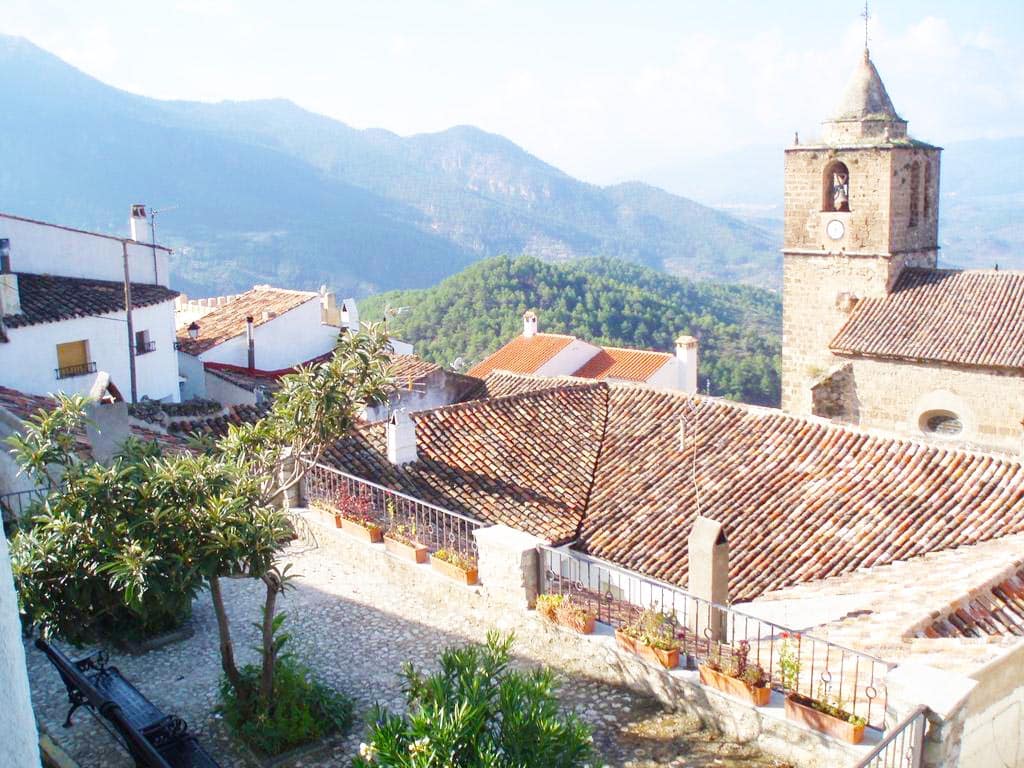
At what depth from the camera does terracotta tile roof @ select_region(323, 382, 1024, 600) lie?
475 inches

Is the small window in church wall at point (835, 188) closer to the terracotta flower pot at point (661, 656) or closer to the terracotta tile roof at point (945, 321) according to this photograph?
the terracotta tile roof at point (945, 321)

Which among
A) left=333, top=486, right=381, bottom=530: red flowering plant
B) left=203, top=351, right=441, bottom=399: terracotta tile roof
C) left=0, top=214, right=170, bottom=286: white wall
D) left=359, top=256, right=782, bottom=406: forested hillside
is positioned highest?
left=0, top=214, right=170, bottom=286: white wall

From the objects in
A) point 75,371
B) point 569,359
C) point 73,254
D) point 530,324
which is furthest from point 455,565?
point 530,324

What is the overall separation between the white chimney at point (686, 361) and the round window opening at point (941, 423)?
28.6 feet

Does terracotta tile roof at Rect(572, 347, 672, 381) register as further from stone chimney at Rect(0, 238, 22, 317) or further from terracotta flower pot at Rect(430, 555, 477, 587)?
terracotta flower pot at Rect(430, 555, 477, 587)

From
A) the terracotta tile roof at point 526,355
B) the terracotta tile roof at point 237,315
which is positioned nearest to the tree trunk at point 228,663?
the terracotta tile roof at point 237,315

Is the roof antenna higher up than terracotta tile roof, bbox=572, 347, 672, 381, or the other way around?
the roof antenna

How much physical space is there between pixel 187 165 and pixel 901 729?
19058 cm

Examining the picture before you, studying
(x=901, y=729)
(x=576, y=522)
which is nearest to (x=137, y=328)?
(x=576, y=522)

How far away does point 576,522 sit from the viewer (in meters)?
13.3

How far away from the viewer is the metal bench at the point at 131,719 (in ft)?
20.2

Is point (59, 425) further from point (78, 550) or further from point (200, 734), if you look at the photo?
point (200, 734)

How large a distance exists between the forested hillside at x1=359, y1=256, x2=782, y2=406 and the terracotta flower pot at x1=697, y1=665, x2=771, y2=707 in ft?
134

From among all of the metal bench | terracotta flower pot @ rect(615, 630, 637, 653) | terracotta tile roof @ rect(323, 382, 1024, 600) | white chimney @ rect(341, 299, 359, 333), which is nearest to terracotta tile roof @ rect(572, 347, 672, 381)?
white chimney @ rect(341, 299, 359, 333)
